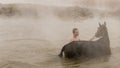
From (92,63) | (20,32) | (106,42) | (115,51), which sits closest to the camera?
(92,63)

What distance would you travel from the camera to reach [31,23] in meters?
27.0

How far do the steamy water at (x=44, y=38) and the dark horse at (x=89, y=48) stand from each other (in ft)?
1.11

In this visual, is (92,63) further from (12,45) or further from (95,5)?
(95,5)

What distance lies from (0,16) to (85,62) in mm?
17313

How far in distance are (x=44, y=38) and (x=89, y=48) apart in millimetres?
6266

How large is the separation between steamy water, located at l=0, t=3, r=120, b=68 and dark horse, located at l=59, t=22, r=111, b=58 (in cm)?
34

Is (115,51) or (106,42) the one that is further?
(115,51)

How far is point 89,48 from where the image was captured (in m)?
14.4

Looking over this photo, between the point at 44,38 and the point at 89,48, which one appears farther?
the point at 44,38

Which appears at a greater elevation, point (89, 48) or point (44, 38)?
point (44, 38)

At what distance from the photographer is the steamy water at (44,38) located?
1392 cm

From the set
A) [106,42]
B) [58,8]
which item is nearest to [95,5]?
[58,8]

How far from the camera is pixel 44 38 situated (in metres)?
20.3

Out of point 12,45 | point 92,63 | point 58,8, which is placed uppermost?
point 58,8
